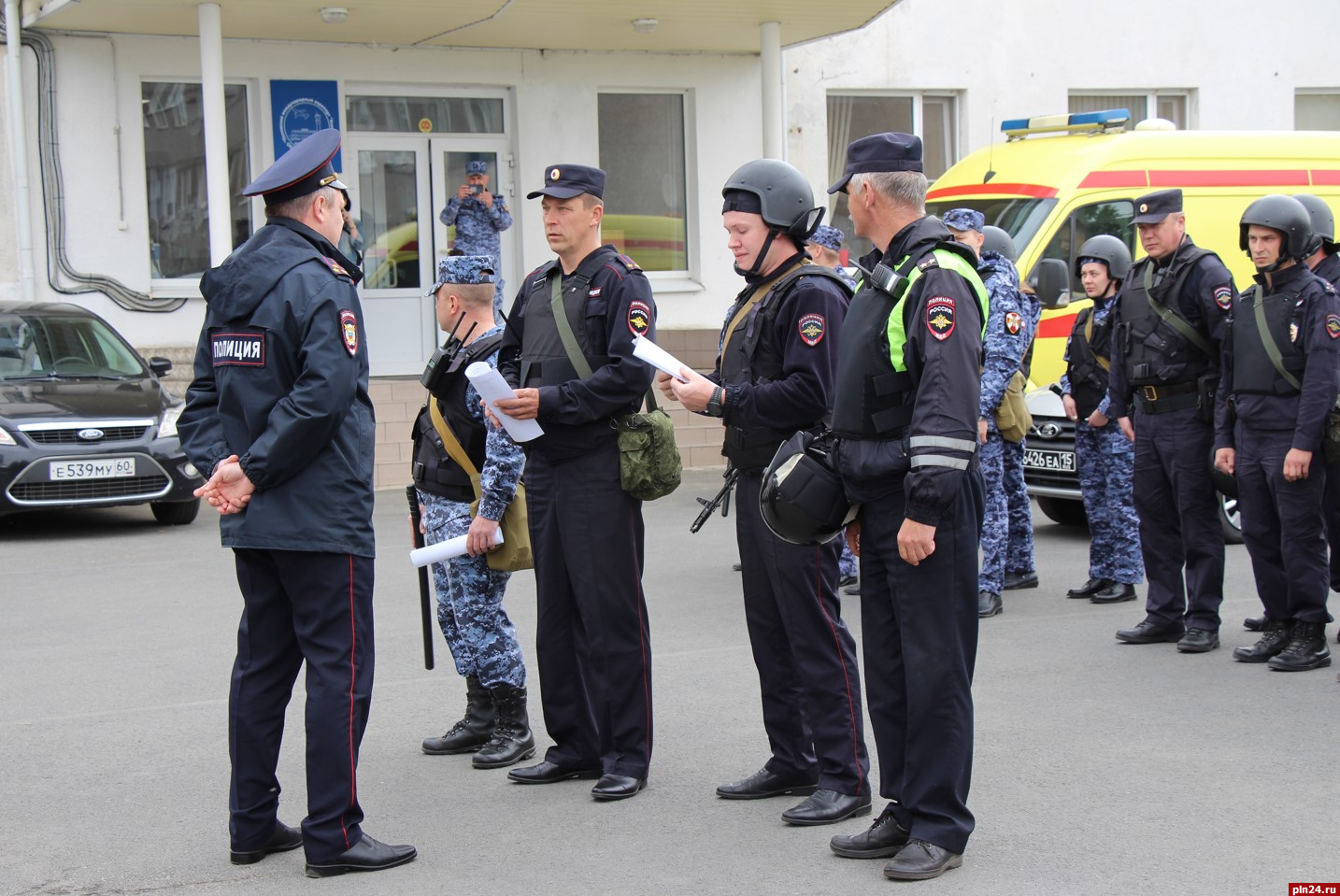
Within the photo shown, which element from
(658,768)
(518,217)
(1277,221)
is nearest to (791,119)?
(518,217)

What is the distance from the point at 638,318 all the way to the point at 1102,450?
4.47m

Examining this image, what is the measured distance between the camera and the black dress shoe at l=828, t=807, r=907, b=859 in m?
4.48

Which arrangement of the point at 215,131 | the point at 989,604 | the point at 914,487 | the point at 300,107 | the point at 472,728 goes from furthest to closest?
the point at 300,107 < the point at 215,131 < the point at 989,604 < the point at 472,728 < the point at 914,487

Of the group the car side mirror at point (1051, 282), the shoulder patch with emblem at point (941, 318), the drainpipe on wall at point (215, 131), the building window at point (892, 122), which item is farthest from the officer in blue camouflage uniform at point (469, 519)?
the building window at point (892, 122)

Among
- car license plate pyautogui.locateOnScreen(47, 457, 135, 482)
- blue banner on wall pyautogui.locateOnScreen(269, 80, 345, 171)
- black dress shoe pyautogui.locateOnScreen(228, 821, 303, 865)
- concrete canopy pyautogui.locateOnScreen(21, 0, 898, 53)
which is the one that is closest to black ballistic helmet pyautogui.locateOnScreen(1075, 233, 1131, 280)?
black dress shoe pyautogui.locateOnScreen(228, 821, 303, 865)

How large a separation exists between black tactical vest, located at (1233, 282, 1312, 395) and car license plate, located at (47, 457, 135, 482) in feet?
26.1

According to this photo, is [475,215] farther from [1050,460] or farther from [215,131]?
[1050,460]

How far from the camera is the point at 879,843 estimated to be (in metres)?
4.48

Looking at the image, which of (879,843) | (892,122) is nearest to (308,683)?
(879,843)

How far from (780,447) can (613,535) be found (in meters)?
0.80

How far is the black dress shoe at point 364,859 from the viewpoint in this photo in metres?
4.43

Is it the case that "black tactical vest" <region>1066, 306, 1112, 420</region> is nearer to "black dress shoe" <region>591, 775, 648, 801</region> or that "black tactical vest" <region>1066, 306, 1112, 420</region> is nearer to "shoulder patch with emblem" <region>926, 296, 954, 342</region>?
"black dress shoe" <region>591, 775, 648, 801</region>

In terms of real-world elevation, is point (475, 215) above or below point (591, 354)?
above

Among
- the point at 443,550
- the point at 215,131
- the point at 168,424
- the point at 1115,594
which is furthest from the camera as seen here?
the point at 215,131
